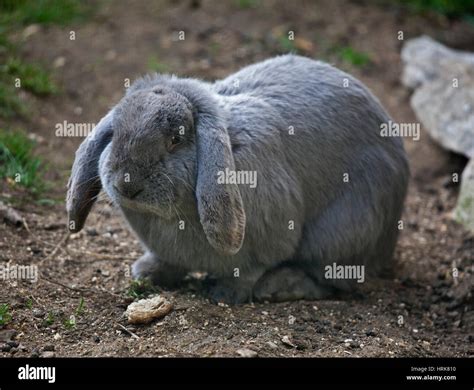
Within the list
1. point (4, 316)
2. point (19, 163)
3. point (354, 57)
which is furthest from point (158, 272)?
point (354, 57)

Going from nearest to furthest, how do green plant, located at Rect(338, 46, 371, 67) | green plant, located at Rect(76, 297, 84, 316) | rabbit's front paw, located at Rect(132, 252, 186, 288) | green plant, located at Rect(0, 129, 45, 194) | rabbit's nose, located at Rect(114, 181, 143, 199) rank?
rabbit's nose, located at Rect(114, 181, 143, 199)
green plant, located at Rect(76, 297, 84, 316)
rabbit's front paw, located at Rect(132, 252, 186, 288)
green plant, located at Rect(0, 129, 45, 194)
green plant, located at Rect(338, 46, 371, 67)

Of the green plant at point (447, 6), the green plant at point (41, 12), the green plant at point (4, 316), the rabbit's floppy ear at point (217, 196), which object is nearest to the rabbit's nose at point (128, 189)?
the rabbit's floppy ear at point (217, 196)

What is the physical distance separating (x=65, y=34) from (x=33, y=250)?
384 centimetres

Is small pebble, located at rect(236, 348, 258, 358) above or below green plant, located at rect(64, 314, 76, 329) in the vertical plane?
below

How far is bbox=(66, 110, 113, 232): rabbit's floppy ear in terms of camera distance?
528 centimetres

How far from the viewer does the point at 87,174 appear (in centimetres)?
535

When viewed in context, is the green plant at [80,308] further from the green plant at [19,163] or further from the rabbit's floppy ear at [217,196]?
the green plant at [19,163]

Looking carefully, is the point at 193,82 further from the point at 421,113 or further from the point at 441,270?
the point at 421,113

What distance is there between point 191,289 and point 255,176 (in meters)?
1.01

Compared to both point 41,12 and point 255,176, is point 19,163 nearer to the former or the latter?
point 255,176

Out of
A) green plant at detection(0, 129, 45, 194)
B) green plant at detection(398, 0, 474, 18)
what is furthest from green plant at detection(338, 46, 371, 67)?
Answer: green plant at detection(0, 129, 45, 194)

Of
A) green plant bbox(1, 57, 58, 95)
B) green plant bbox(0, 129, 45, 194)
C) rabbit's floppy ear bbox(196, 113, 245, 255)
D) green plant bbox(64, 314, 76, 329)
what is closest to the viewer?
rabbit's floppy ear bbox(196, 113, 245, 255)

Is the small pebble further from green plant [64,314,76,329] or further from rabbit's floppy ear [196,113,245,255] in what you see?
green plant [64,314,76,329]

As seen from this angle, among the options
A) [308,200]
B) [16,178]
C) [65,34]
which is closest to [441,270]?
[308,200]
